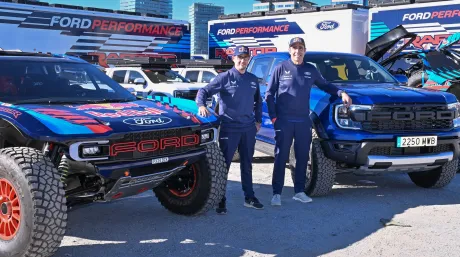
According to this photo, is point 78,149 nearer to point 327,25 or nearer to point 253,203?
point 253,203

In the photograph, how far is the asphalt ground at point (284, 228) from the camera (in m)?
4.18

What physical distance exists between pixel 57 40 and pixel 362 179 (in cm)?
1383

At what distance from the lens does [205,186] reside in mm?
4863

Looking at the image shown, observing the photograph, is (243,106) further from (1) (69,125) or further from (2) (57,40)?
(2) (57,40)

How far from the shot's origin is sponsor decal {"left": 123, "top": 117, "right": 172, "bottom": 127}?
401cm

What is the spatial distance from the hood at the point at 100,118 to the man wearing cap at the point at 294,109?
3.62 ft

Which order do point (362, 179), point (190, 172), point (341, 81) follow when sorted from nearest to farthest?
point (190, 172) < point (341, 81) < point (362, 179)

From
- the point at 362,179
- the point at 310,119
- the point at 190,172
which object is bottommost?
the point at 362,179

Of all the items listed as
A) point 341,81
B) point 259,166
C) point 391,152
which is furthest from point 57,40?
point 391,152

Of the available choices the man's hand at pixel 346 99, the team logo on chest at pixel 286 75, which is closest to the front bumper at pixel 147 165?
the team logo on chest at pixel 286 75

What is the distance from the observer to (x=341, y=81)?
653 centimetres

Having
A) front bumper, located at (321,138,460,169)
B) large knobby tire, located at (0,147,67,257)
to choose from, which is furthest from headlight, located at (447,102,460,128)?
large knobby tire, located at (0,147,67,257)

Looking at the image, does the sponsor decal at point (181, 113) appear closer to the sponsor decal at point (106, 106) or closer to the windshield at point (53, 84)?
the sponsor decal at point (106, 106)

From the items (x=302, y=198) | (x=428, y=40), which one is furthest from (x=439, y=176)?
(x=428, y=40)
